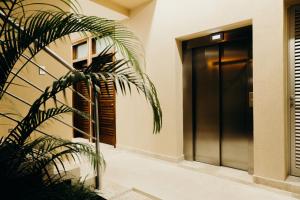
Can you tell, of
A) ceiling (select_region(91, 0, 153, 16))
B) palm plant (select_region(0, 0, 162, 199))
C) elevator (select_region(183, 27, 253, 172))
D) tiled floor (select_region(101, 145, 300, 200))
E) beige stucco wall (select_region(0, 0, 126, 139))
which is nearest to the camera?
palm plant (select_region(0, 0, 162, 199))

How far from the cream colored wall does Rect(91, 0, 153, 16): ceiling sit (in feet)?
0.35

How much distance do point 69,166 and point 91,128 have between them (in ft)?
9.95

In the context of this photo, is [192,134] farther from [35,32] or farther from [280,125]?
[35,32]

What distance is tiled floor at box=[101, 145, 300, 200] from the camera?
226cm

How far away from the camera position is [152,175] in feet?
9.32

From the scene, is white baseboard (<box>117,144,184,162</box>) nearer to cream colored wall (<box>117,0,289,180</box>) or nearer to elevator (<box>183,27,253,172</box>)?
cream colored wall (<box>117,0,289,180</box>)

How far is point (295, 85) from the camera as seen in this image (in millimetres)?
2461

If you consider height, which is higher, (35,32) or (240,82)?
(35,32)

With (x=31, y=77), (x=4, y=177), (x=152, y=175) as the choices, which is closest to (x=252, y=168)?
(x=152, y=175)

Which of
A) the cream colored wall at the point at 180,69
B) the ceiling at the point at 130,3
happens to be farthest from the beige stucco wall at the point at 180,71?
the ceiling at the point at 130,3

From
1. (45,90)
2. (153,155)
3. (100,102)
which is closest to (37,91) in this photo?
(45,90)

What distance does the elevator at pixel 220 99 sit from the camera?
289 cm

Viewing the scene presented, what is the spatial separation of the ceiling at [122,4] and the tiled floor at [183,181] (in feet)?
8.61

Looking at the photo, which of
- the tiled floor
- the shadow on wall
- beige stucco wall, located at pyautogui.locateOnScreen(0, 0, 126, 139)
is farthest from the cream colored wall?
beige stucco wall, located at pyautogui.locateOnScreen(0, 0, 126, 139)
